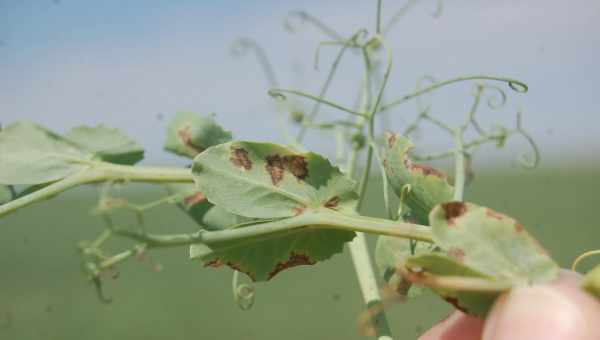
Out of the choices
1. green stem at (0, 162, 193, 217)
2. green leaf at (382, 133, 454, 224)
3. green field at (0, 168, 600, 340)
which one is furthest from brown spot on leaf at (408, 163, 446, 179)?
green field at (0, 168, 600, 340)

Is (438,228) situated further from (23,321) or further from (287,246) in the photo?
(23,321)

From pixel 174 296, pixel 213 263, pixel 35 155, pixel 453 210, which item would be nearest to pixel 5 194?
pixel 35 155

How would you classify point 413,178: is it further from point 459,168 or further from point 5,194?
point 5,194

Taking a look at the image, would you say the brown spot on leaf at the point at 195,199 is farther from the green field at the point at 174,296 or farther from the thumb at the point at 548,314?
the green field at the point at 174,296

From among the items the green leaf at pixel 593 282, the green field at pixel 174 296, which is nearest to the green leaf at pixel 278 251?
the green leaf at pixel 593 282

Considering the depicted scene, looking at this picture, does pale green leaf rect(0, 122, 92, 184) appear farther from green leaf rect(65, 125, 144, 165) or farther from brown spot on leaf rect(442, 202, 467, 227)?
brown spot on leaf rect(442, 202, 467, 227)
